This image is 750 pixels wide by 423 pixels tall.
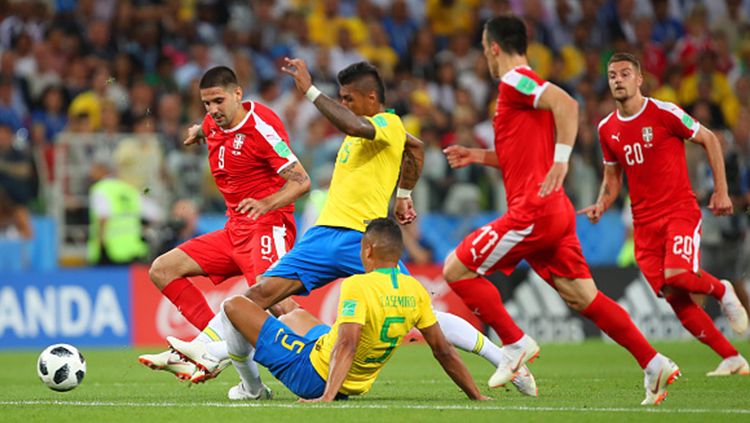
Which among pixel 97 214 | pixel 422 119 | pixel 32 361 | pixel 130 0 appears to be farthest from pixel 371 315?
pixel 130 0

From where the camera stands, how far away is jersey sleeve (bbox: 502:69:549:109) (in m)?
8.75

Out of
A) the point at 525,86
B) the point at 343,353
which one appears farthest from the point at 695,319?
the point at 343,353

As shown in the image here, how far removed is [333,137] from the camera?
18547 mm

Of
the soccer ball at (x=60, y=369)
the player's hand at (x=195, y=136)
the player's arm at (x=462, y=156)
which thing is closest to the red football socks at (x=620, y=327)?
the player's arm at (x=462, y=156)

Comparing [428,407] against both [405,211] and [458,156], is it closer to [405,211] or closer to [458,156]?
[458,156]

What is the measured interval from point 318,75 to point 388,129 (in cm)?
1071

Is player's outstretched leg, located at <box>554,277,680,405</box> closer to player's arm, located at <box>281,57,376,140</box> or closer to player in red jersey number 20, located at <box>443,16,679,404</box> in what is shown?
player in red jersey number 20, located at <box>443,16,679,404</box>

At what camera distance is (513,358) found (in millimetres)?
9211

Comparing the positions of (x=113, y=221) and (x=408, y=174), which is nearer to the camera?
(x=408, y=174)

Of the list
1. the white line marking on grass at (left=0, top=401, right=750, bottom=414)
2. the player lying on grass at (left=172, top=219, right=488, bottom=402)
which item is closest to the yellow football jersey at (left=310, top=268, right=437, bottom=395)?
the player lying on grass at (left=172, top=219, right=488, bottom=402)

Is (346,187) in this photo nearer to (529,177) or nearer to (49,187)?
(529,177)

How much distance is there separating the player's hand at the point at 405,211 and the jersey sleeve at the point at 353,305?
1.83 meters

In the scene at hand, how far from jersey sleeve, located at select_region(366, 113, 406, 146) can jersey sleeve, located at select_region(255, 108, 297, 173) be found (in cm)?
98

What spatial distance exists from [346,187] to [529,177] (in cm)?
128
